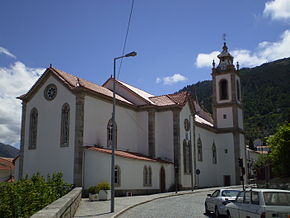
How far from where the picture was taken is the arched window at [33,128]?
31536 millimetres

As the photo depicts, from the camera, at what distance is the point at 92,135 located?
29.9 meters

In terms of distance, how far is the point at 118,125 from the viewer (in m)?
33.8

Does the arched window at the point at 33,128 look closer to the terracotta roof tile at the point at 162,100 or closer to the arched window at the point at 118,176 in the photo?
the arched window at the point at 118,176

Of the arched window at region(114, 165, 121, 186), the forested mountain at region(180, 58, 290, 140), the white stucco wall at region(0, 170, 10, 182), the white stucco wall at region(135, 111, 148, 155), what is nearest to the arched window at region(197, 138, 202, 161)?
the white stucco wall at region(135, 111, 148, 155)

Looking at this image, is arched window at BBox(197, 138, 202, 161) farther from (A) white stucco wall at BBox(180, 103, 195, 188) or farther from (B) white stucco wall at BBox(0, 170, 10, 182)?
(B) white stucco wall at BBox(0, 170, 10, 182)

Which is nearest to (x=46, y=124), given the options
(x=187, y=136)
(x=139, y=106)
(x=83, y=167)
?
(x=83, y=167)

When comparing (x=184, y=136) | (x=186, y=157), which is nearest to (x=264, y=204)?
(x=184, y=136)

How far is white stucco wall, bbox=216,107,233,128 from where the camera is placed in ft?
166

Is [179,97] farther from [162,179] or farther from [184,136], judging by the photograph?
[162,179]

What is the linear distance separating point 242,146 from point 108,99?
87.3 ft

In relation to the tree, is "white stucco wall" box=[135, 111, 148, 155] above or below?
above

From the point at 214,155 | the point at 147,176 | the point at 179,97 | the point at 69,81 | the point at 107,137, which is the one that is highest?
the point at 179,97

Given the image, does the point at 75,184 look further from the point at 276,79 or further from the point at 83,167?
the point at 276,79

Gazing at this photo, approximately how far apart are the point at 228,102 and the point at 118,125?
75.0ft
